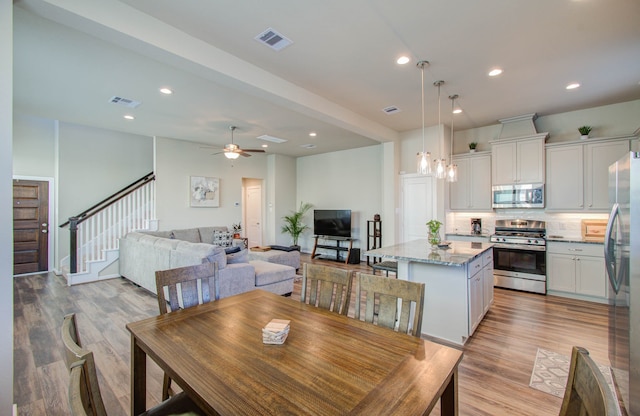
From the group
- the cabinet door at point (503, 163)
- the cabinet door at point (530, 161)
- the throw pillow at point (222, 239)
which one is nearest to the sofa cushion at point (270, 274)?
the throw pillow at point (222, 239)

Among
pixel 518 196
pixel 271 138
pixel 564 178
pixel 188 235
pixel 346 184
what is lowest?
pixel 188 235

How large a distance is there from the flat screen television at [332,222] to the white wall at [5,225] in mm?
6374

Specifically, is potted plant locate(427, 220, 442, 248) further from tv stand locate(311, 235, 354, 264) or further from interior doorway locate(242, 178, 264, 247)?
interior doorway locate(242, 178, 264, 247)

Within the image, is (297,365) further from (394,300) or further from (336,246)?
(336,246)

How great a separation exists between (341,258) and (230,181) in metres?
3.71

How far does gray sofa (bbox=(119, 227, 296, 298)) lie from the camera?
3.88m

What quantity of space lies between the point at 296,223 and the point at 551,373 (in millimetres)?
6765

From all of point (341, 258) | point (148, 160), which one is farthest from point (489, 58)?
point (148, 160)

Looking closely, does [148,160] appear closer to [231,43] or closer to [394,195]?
[231,43]

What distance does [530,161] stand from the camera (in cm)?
503

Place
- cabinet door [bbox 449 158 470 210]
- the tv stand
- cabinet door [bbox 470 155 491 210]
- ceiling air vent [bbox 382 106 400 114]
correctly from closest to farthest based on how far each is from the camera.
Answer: ceiling air vent [bbox 382 106 400 114] < cabinet door [bbox 470 155 491 210] < cabinet door [bbox 449 158 470 210] < the tv stand

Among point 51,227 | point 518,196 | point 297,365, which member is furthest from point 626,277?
point 51,227

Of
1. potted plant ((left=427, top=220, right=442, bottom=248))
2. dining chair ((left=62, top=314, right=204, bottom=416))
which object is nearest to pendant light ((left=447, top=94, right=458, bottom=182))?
potted plant ((left=427, top=220, right=442, bottom=248))

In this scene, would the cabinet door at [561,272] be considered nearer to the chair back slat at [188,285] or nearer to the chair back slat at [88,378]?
the chair back slat at [188,285]
